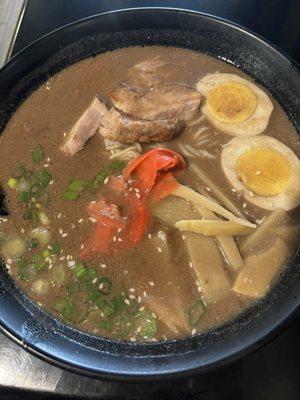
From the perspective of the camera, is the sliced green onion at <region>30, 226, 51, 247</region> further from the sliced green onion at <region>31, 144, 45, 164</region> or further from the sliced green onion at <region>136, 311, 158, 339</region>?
the sliced green onion at <region>136, 311, 158, 339</region>

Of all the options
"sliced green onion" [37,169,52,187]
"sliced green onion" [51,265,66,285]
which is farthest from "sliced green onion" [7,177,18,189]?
"sliced green onion" [51,265,66,285]

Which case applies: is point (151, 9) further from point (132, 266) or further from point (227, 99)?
point (132, 266)

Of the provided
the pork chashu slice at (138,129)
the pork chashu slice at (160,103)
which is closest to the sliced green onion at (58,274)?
the pork chashu slice at (138,129)

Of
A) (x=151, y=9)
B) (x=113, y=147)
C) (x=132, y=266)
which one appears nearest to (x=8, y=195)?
(x=113, y=147)

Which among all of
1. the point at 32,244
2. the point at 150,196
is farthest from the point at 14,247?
the point at 150,196

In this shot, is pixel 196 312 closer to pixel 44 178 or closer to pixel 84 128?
pixel 44 178

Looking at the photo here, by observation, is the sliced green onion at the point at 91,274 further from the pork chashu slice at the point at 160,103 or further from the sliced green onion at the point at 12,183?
the pork chashu slice at the point at 160,103
